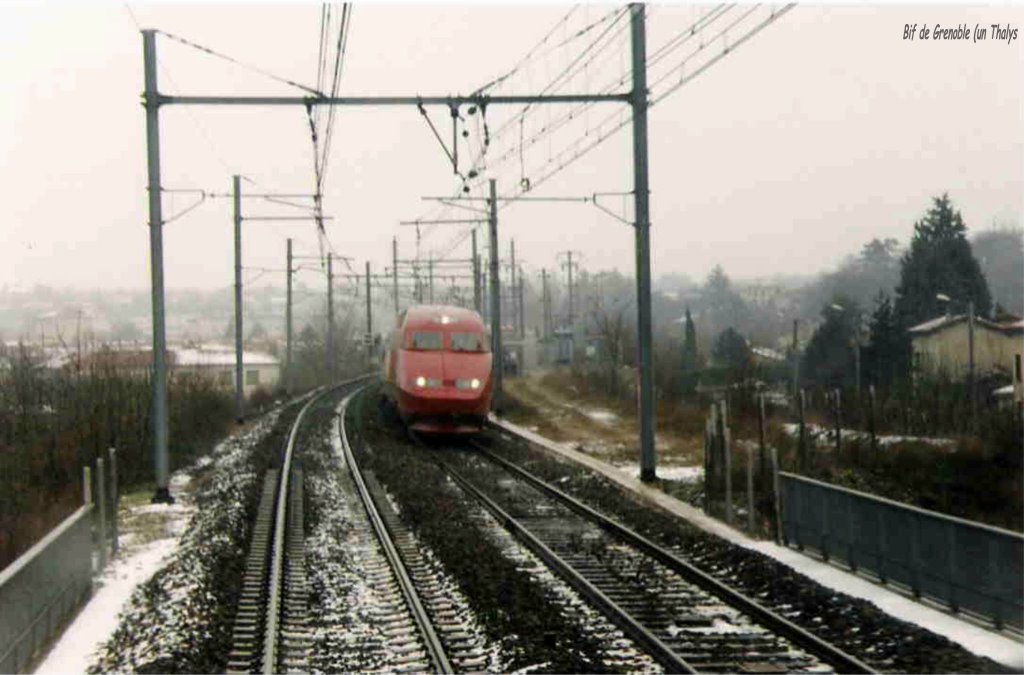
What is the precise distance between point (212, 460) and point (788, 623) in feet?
71.3

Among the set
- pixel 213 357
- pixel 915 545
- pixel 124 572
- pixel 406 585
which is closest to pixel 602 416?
pixel 124 572

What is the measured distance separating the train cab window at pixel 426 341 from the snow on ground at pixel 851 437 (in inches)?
332

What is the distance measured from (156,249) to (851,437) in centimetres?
1495

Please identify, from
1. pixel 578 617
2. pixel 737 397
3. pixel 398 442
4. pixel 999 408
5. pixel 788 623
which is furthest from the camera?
pixel 737 397

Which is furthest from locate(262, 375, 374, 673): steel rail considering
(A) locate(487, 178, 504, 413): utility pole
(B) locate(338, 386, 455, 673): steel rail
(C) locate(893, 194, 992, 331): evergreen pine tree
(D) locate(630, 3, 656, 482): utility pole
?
(C) locate(893, 194, 992, 331): evergreen pine tree

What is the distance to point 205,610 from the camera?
1153 centimetres

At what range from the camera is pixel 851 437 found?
88.4 feet

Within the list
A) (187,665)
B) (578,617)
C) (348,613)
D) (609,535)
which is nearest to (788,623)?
(578,617)

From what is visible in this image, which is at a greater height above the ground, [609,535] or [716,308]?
[716,308]

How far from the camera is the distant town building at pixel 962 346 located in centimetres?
3203

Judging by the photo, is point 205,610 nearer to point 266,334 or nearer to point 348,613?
point 348,613

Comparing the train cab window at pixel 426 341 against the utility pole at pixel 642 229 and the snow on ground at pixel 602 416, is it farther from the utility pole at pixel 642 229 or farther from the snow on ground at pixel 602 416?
the snow on ground at pixel 602 416

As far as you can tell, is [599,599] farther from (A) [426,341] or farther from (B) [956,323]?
(B) [956,323]

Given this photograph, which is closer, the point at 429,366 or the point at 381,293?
the point at 429,366
